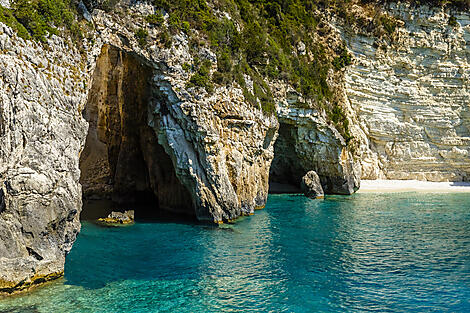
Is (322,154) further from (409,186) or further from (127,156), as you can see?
(127,156)

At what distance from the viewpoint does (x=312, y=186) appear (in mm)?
37906

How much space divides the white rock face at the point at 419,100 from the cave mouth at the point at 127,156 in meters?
24.7

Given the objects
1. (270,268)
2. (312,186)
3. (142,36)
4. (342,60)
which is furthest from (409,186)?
(142,36)

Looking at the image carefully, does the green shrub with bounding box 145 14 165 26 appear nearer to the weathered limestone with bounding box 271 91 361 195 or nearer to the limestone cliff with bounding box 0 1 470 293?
the limestone cliff with bounding box 0 1 470 293

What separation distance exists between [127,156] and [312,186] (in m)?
17.2

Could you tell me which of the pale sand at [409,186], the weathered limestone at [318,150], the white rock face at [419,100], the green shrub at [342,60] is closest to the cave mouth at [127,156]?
the weathered limestone at [318,150]

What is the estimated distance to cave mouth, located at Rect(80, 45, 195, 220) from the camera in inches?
1192

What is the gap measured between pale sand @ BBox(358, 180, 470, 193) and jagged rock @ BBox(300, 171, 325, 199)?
6042mm

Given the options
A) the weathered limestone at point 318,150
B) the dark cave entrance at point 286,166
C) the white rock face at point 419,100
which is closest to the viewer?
the weathered limestone at point 318,150

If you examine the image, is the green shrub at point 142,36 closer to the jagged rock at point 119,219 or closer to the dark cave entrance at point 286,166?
the jagged rock at point 119,219

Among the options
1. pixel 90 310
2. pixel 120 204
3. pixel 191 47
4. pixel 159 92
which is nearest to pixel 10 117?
pixel 90 310

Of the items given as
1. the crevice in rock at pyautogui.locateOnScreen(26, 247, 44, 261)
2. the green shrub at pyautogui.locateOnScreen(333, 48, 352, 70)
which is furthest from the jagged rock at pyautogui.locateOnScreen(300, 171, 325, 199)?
the crevice in rock at pyautogui.locateOnScreen(26, 247, 44, 261)

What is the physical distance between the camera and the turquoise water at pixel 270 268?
13430 mm

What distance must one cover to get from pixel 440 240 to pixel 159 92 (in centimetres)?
1841
